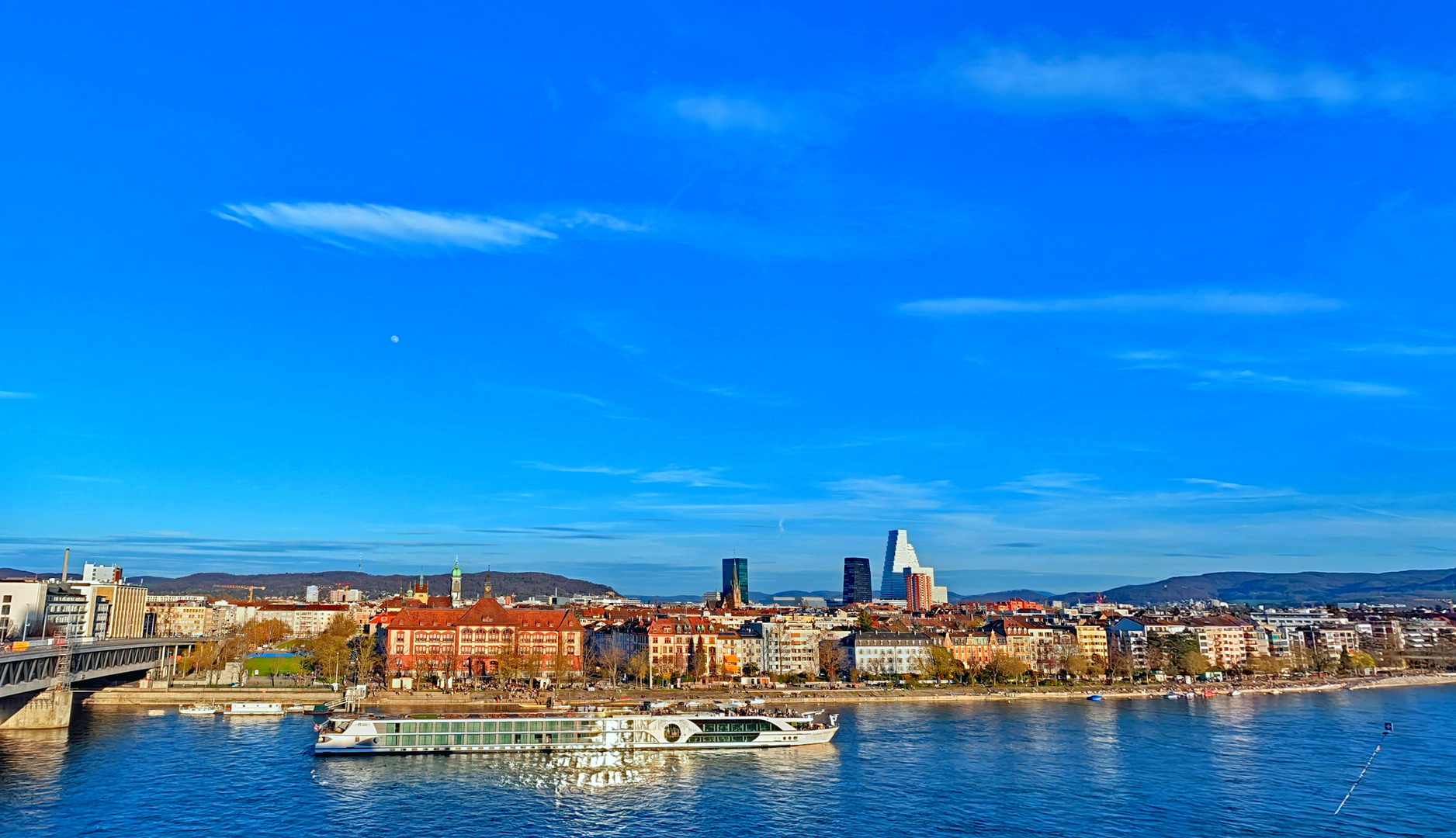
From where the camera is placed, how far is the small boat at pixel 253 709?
65.6m

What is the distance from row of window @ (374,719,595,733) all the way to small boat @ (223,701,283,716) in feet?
63.2

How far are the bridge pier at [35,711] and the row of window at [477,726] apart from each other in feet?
67.7

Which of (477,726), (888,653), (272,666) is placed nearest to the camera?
(477,726)

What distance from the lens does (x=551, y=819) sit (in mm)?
37062

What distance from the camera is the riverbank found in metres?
70.1

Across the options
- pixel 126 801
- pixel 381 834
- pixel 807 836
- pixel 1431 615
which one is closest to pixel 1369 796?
pixel 807 836

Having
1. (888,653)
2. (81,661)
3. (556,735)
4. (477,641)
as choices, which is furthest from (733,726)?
(477,641)

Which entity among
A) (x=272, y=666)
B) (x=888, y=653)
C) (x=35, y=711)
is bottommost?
(x=35, y=711)

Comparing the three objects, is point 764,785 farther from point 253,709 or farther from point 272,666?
point 272,666

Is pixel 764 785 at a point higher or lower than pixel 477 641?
lower

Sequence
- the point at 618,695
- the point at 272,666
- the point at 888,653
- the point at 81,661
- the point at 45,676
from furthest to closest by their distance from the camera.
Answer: the point at 888,653, the point at 272,666, the point at 618,695, the point at 81,661, the point at 45,676

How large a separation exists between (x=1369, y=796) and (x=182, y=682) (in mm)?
79835

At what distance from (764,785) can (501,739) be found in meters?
16.0

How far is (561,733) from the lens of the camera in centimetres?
5228
